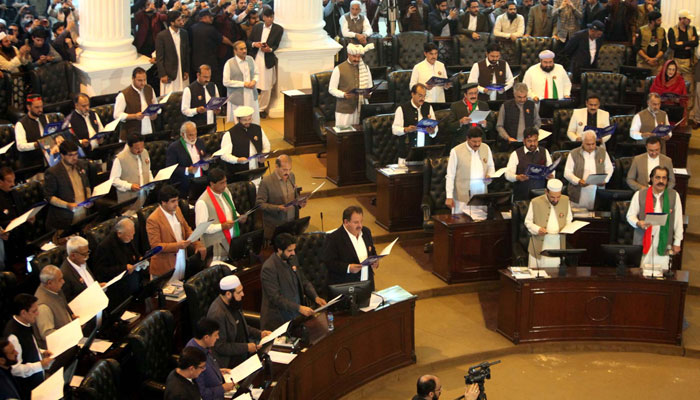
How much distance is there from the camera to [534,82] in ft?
43.3

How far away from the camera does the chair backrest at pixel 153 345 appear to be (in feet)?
24.3

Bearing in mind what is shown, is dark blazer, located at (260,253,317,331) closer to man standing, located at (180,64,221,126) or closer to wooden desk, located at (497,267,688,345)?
wooden desk, located at (497,267,688,345)

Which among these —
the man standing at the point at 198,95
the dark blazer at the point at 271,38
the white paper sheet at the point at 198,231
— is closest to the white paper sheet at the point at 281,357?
the white paper sheet at the point at 198,231

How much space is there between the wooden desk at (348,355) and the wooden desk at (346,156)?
150 inches

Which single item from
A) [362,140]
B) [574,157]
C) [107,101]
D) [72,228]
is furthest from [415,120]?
[72,228]

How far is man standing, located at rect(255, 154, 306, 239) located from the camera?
32.6 feet

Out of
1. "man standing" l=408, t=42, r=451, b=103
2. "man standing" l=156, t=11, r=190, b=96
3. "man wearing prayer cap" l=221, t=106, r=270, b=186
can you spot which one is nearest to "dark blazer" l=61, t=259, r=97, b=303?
"man wearing prayer cap" l=221, t=106, r=270, b=186

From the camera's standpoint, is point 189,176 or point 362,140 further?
point 362,140

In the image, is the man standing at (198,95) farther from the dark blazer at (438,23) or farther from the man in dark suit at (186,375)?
the man in dark suit at (186,375)

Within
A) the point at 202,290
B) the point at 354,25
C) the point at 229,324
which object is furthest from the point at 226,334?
the point at 354,25

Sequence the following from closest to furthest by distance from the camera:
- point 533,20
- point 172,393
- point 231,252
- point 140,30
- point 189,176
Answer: point 172,393
point 231,252
point 189,176
point 140,30
point 533,20

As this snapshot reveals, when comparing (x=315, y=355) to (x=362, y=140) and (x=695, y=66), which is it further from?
(x=695, y=66)

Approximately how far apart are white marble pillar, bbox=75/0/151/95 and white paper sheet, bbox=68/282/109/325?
653 centimetres

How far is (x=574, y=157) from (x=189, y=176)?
424 centimetres
